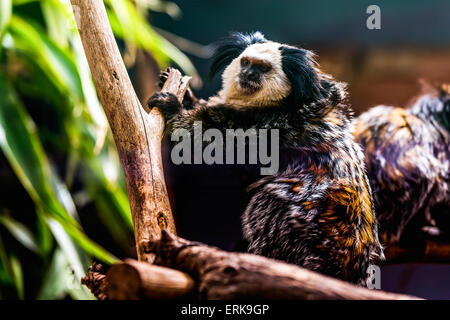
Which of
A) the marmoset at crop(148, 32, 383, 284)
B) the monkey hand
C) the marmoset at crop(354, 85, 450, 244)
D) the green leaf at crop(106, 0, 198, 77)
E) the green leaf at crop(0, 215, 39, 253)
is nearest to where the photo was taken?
the marmoset at crop(148, 32, 383, 284)

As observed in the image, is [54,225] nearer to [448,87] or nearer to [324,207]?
[324,207]

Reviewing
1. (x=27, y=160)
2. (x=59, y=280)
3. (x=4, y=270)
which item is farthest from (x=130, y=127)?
(x=4, y=270)

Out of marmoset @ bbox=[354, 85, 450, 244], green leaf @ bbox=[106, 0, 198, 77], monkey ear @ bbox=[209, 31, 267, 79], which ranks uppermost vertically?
green leaf @ bbox=[106, 0, 198, 77]

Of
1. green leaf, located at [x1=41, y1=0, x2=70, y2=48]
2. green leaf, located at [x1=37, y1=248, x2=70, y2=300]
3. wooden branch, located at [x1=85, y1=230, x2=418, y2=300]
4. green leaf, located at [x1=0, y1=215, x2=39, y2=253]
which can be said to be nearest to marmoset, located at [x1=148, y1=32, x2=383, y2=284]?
wooden branch, located at [x1=85, y1=230, x2=418, y2=300]

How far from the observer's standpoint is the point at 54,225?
1.62 meters

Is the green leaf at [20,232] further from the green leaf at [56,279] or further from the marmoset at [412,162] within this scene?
the marmoset at [412,162]

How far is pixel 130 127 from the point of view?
93 cm

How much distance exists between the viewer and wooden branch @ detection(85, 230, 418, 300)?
68 cm

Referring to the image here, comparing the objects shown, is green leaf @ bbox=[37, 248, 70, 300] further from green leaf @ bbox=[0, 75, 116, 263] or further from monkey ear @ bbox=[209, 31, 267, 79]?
monkey ear @ bbox=[209, 31, 267, 79]

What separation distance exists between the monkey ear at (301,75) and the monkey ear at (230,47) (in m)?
0.06

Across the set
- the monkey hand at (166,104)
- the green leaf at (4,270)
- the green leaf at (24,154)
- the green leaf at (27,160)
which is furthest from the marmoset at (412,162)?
the green leaf at (4,270)

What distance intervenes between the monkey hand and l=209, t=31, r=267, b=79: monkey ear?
0.31 ft

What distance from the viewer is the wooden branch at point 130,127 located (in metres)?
0.90

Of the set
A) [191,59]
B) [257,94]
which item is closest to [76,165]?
[191,59]
